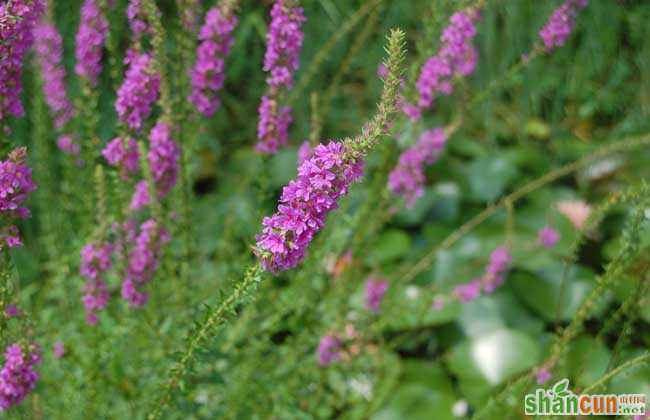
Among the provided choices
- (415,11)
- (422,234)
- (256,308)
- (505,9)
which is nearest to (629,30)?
(505,9)

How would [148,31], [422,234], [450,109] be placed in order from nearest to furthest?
[148,31] < [422,234] < [450,109]

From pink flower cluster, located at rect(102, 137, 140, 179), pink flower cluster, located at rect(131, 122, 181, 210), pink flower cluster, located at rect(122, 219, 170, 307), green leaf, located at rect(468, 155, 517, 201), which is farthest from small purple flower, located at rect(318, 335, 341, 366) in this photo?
green leaf, located at rect(468, 155, 517, 201)

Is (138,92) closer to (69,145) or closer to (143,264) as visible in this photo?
(143,264)

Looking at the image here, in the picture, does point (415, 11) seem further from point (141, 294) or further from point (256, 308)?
point (141, 294)

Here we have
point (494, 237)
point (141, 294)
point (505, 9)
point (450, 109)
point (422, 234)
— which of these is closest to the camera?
point (141, 294)

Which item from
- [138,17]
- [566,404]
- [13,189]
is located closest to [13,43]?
[13,189]
